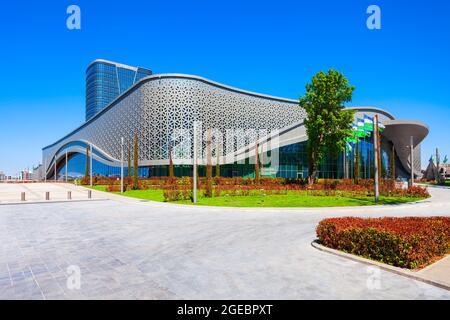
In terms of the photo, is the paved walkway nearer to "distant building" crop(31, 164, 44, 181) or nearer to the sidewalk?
the sidewalk

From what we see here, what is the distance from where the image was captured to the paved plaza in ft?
17.9

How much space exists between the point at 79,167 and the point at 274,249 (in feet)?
409

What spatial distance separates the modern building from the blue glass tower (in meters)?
87.0

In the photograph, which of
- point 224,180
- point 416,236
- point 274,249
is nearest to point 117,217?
point 274,249

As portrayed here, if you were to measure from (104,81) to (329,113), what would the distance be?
536ft

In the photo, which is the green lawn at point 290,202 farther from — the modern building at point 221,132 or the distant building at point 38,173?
the distant building at point 38,173

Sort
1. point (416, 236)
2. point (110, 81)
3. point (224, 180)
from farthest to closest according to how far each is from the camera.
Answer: point (110, 81) < point (224, 180) < point (416, 236)

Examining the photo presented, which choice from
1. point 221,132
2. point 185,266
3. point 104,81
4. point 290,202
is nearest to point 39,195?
point 290,202

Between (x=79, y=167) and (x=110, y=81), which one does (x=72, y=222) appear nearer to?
(x=79, y=167)

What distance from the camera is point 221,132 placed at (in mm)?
79250

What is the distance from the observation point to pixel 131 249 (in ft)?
29.1

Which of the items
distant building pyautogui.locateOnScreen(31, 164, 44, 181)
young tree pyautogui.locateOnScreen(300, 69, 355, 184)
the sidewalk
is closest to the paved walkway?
young tree pyautogui.locateOnScreen(300, 69, 355, 184)

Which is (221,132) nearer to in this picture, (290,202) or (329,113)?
(329,113)

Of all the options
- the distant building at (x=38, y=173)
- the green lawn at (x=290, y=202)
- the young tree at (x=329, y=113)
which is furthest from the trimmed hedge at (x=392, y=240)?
the distant building at (x=38, y=173)
